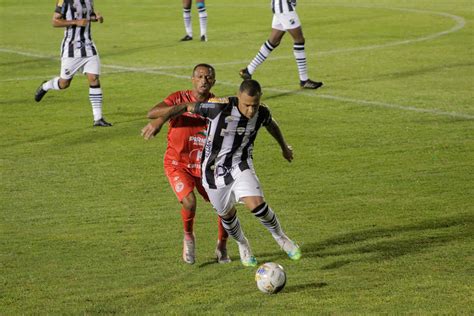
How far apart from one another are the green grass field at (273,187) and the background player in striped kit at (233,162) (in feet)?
1.17

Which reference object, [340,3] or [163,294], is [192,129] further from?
[340,3]

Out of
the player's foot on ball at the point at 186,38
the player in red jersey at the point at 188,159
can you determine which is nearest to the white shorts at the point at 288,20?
the player's foot on ball at the point at 186,38

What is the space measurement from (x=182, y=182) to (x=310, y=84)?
33.7 feet

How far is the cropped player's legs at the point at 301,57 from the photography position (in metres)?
19.7

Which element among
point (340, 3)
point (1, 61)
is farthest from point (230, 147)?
point (340, 3)

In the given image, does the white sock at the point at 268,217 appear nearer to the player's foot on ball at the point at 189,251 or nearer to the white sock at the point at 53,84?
the player's foot on ball at the point at 189,251

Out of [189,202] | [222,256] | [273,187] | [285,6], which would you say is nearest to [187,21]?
[285,6]

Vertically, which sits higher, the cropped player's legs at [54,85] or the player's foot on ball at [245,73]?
the cropped player's legs at [54,85]

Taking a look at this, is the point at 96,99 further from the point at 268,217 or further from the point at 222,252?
the point at 268,217

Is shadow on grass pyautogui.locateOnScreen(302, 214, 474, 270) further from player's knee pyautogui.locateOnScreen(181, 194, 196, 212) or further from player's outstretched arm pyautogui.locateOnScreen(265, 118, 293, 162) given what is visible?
player's knee pyautogui.locateOnScreen(181, 194, 196, 212)

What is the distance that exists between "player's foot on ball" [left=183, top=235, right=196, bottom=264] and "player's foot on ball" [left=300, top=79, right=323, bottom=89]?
34.0 ft

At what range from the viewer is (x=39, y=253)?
1038cm

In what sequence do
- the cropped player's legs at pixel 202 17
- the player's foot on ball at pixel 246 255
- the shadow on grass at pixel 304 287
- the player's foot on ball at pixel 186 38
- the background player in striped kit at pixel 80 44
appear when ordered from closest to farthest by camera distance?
the shadow on grass at pixel 304 287
the player's foot on ball at pixel 246 255
the background player in striped kit at pixel 80 44
the cropped player's legs at pixel 202 17
the player's foot on ball at pixel 186 38

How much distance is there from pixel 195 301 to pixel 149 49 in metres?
17.7
